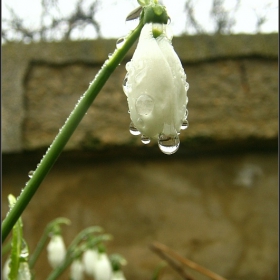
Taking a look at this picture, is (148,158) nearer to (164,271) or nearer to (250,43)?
(164,271)

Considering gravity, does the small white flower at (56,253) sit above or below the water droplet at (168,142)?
below

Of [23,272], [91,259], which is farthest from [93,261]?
[23,272]

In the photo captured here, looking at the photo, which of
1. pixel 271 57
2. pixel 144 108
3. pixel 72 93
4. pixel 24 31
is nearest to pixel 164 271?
pixel 72 93

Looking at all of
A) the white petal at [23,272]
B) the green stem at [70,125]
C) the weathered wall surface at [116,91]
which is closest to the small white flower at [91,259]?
the weathered wall surface at [116,91]

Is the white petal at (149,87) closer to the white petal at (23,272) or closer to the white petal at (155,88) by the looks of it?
the white petal at (155,88)

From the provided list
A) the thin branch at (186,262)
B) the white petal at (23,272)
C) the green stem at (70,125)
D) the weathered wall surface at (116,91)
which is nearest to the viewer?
the green stem at (70,125)

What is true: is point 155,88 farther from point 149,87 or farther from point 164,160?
point 164,160
